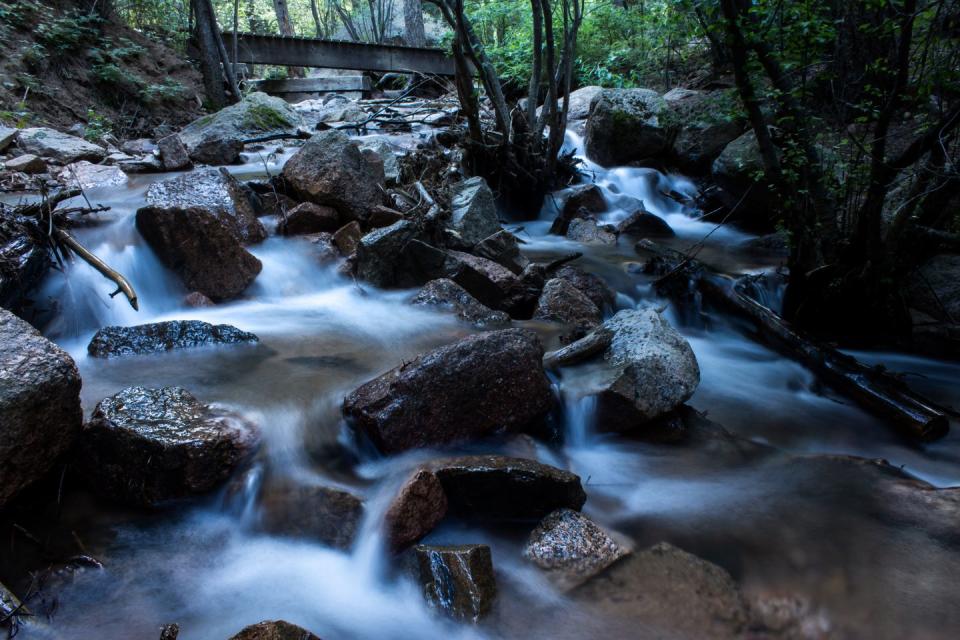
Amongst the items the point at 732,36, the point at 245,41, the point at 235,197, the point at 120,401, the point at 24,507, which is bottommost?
the point at 24,507

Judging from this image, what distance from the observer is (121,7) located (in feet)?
42.4

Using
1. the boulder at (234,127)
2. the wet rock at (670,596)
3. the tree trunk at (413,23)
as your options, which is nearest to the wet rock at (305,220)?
the boulder at (234,127)

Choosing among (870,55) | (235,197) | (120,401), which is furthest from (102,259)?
(870,55)

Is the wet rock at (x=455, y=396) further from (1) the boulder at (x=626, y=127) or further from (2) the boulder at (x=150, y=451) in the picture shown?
(1) the boulder at (x=626, y=127)

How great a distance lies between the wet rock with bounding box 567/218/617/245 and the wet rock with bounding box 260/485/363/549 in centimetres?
632

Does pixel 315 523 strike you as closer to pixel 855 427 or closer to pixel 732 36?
pixel 855 427

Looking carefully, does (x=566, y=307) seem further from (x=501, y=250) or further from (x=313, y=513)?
(x=313, y=513)

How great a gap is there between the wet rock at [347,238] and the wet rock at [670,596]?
4.67m

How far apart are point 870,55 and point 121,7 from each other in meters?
14.3

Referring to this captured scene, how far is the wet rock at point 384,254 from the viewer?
233 inches

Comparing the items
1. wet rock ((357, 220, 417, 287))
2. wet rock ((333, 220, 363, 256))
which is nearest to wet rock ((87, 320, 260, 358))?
wet rock ((357, 220, 417, 287))

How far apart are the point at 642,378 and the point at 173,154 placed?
7.51 metres

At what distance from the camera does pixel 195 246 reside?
534 centimetres

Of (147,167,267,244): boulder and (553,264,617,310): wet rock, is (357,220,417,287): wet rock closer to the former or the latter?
(147,167,267,244): boulder
